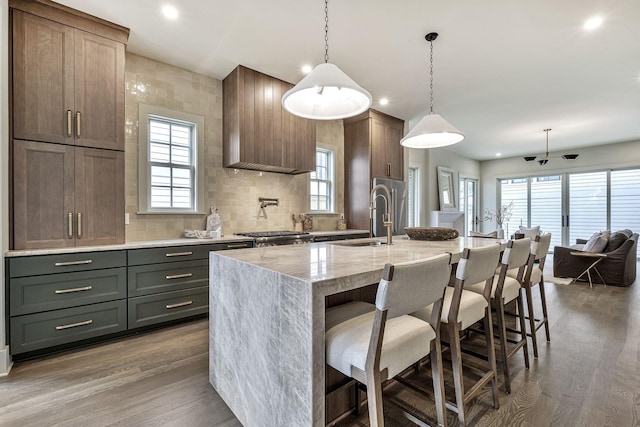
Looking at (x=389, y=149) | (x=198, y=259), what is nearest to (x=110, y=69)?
(x=198, y=259)

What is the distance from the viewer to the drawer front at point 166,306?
2.79 m

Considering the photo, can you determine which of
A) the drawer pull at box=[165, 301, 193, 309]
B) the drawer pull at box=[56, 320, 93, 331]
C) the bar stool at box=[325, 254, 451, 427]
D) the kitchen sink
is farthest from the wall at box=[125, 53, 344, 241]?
the bar stool at box=[325, 254, 451, 427]

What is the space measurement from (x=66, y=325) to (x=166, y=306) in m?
0.75

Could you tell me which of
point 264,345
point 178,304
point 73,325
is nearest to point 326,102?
point 264,345

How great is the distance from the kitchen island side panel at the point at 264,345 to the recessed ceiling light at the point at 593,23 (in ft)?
11.7

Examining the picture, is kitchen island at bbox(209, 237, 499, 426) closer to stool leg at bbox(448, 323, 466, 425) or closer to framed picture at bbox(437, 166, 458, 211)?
stool leg at bbox(448, 323, 466, 425)

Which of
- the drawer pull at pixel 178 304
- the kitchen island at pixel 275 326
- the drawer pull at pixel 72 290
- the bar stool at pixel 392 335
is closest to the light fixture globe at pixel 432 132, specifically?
the kitchen island at pixel 275 326

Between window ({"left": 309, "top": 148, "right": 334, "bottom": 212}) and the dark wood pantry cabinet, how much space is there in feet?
9.22

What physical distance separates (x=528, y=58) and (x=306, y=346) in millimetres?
3976

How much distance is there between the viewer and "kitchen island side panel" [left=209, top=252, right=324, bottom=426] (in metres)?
1.15

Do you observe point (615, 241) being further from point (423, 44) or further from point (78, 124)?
point (78, 124)

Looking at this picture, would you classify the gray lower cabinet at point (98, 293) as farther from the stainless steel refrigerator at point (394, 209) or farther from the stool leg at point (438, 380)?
the stainless steel refrigerator at point (394, 209)

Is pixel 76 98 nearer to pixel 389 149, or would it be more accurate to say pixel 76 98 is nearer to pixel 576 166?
pixel 389 149

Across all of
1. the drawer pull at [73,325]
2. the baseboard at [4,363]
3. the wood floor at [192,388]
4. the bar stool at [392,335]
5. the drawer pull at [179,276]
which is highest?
the bar stool at [392,335]
